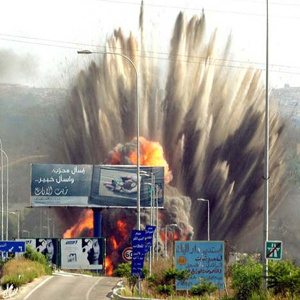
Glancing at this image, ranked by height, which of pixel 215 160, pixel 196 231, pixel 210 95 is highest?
pixel 210 95

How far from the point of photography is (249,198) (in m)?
158

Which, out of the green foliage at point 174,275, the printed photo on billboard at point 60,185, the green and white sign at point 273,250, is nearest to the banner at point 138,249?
the green foliage at point 174,275

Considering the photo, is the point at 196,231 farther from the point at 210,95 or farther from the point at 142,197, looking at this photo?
the point at 142,197

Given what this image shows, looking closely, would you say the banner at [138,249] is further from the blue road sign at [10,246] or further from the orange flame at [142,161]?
the orange flame at [142,161]

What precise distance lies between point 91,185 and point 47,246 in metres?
16.8

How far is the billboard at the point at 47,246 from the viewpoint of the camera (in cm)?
10350

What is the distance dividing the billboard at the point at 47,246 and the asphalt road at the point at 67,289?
3301 centimetres

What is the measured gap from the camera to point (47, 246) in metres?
105

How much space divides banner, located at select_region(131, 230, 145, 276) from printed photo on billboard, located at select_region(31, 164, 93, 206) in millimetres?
67913

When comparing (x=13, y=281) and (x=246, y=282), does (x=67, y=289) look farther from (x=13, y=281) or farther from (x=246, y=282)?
(x=246, y=282)

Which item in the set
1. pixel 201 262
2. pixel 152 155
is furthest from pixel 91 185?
pixel 201 262

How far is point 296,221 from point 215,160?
3319 cm

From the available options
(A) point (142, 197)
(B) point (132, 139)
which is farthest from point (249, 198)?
(A) point (142, 197)

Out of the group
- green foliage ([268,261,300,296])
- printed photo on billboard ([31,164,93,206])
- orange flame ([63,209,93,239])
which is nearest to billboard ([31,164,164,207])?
printed photo on billboard ([31,164,93,206])
